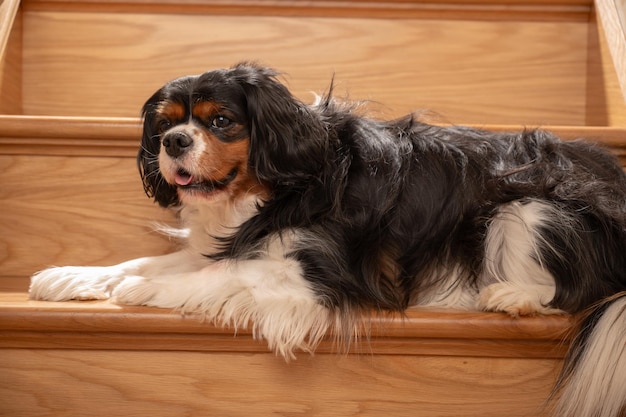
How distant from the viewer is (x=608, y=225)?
1.41 metres

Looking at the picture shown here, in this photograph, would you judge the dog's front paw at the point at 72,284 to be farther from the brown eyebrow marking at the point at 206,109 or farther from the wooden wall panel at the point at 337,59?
the wooden wall panel at the point at 337,59

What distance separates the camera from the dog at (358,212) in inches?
53.2

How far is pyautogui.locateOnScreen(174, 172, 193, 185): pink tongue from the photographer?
4.72ft

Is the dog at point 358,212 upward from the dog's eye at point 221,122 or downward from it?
downward

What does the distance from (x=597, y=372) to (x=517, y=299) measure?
0.57 ft

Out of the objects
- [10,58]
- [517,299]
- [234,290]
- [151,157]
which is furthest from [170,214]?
[517,299]

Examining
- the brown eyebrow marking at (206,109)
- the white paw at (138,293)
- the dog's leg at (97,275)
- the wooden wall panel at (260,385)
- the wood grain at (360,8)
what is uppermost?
the wood grain at (360,8)

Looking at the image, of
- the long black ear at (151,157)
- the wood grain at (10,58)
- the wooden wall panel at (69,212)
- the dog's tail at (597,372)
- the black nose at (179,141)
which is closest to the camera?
the dog's tail at (597,372)

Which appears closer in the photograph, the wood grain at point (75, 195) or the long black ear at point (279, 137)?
the long black ear at point (279, 137)

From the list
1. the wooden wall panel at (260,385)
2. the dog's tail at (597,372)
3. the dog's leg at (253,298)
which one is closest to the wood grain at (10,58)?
the dog's leg at (253,298)

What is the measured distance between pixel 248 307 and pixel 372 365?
22 centimetres

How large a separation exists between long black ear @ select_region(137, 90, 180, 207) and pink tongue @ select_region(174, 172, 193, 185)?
76mm

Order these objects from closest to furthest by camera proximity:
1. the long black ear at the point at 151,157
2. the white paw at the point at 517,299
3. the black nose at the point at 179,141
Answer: the white paw at the point at 517,299
the black nose at the point at 179,141
the long black ear at the point at 151,157

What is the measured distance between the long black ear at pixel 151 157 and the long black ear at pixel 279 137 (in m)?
0.19
